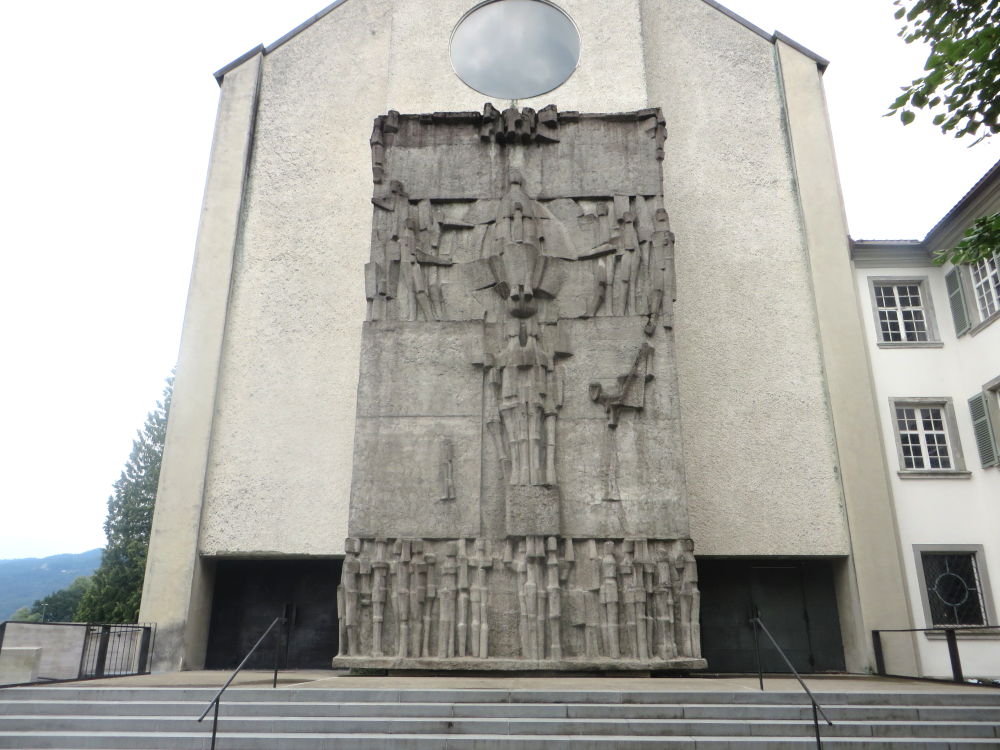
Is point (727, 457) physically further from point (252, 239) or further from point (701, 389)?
point (252, 239)

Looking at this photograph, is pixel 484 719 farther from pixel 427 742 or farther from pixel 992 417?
pixel 992 417

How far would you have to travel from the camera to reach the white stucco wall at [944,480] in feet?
46.3

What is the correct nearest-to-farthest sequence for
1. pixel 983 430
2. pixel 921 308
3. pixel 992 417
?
pixel 992 417 → pixel 983 430 → pixel 921 308

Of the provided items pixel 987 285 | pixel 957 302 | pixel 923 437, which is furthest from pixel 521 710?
pixel 957 302

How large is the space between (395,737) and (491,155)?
10.5 m

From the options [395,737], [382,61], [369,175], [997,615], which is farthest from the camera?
[382,61]

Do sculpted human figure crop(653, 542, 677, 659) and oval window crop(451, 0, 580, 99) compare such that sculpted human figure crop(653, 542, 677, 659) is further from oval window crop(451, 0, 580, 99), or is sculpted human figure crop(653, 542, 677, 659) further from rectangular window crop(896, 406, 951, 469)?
oval window crop(451, 0, 580, 99)

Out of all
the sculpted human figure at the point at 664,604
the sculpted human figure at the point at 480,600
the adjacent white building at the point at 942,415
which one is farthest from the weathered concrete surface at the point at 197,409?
the adjacent white building at the point at 942,415

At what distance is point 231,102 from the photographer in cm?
1812

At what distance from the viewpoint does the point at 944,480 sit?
49.5 feet

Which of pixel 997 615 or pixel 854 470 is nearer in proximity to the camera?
pixel 997 615

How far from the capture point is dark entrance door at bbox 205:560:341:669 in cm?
1521

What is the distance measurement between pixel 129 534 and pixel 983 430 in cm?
3054

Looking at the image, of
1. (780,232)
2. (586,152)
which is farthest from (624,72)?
(780,232)
